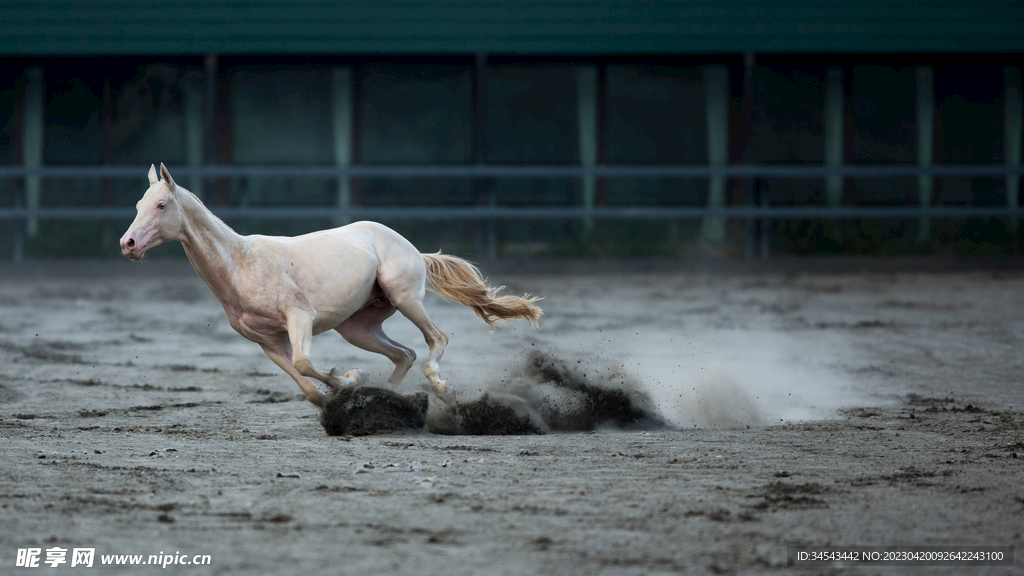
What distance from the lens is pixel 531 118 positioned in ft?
60.9

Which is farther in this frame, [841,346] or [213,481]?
[841,346]

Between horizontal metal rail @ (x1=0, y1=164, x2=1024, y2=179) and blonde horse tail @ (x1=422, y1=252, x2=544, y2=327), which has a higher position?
horizontal metal rail @ (x1=0, y1=164, x2=1024, y2=179)

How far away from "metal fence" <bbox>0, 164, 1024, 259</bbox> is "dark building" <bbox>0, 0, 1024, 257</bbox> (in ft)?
0.17

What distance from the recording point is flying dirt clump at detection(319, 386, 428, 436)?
5.94 metres

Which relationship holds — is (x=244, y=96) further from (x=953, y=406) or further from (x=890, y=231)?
(x=953, y=406)

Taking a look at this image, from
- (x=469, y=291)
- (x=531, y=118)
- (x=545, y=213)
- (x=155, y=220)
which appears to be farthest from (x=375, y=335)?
(x=531, y=118)

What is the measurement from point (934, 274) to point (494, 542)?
14.4 metres

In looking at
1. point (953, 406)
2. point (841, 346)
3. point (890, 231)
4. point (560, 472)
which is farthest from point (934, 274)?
point (560, 472)

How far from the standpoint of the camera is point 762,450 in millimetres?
5395

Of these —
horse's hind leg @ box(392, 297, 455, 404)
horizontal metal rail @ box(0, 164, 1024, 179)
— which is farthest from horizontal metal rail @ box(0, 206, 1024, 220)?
horse's hind leg @ box(392, 297, 455, 404)

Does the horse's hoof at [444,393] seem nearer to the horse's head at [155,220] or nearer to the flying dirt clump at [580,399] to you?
the flying dirt clump at [580,399]

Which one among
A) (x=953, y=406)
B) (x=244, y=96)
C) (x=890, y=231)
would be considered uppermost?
(x=244, y=96)

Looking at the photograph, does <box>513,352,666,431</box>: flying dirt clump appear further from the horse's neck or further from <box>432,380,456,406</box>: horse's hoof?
the horse's neck

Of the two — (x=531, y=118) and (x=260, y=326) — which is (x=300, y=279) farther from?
(x=531, y=118)
